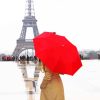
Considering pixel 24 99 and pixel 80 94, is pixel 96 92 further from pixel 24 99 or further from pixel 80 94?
pixel 24 99

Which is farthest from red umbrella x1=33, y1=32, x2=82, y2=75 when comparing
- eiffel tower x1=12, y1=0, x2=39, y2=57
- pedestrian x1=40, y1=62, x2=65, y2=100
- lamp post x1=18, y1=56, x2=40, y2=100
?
eiffel tower x1=12, y1=0, x2=39, y2=57

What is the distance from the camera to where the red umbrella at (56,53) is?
20.2ft

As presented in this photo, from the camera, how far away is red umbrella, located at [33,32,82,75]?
6.16 m

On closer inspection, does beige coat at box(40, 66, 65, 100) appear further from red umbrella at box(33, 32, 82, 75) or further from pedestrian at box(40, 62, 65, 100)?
red umbrella at box(33, 32, 82, 75)

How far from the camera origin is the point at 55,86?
20.5ft

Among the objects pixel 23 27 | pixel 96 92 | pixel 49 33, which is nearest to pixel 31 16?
pixel 23 27

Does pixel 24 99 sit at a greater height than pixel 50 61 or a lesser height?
lesser

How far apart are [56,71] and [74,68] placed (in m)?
0.30

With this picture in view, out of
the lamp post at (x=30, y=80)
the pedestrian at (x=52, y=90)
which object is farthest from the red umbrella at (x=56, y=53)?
the lamp post at (x=30, y=80)

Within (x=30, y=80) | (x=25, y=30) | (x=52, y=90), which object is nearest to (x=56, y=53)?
(x=52, y=90)

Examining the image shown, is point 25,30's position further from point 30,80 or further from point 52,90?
point 52,90

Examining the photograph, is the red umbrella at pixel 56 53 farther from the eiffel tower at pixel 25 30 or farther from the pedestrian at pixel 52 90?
the eiffel tower at pixel 25 30

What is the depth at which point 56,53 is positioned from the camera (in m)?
6.22

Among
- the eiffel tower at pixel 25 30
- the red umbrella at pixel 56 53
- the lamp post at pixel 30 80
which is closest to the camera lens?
the red umbrella at pixel 56 53
